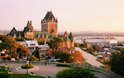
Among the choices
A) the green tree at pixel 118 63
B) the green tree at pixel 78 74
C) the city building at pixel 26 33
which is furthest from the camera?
the city building at pixel 26 33

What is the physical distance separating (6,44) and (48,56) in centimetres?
887

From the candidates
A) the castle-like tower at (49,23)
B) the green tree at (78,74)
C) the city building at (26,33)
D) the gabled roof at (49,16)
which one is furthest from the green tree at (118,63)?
the gabled roof at (49,16)

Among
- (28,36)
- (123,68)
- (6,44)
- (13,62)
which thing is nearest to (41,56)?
(6,44)

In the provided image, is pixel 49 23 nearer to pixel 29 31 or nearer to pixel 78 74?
pixel 29 31

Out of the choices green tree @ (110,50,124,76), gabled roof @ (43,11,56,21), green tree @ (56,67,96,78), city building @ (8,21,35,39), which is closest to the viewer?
green tree @ (56,67,96,78)

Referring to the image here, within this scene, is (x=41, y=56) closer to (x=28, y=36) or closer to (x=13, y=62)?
(x=13, y=62)

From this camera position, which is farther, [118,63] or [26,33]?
[26,33]

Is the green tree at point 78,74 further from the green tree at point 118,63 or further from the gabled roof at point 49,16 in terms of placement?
the gabled roof at point 49,16

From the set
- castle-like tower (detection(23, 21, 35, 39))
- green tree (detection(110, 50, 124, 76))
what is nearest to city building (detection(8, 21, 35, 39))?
castle-like tower (detection(23, 21, 35, 39))

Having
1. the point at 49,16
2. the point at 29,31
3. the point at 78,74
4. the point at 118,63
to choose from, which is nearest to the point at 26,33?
the point at 29,31

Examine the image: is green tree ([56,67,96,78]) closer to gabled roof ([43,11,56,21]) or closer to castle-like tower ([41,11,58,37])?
castle-like tower ([41,11,58,37])

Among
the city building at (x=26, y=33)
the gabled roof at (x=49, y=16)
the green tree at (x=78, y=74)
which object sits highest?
the gabled roof at (x=49, y=16)

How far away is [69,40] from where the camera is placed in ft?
310

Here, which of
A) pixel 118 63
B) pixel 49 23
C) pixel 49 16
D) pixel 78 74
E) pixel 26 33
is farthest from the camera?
pixel 49 23
